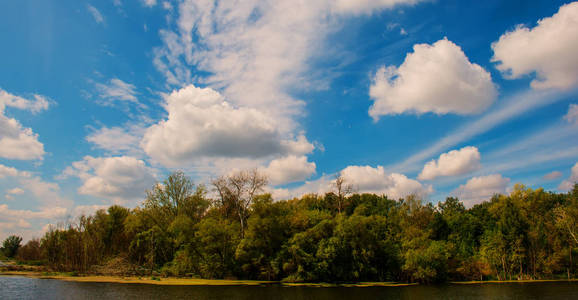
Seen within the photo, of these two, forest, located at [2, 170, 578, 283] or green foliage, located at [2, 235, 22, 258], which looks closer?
forest, located at [2, 170, 578, 283]

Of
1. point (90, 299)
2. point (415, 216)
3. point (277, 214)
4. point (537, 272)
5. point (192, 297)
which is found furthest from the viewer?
point (415, 216)

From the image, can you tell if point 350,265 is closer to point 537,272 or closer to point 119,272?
point 537,272

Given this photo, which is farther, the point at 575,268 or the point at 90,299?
the point at 575,268

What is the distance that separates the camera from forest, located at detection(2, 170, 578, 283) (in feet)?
147

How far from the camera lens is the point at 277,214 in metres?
46.9

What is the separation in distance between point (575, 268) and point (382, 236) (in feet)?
103

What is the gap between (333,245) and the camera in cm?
4391

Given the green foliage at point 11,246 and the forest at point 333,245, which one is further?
the green foliage at point 11,246

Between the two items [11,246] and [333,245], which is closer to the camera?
[333,245]

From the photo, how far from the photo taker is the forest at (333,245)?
147 ft

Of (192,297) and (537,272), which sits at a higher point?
(192,297)

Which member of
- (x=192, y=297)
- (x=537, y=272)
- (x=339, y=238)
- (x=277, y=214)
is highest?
(x=277, y=214)

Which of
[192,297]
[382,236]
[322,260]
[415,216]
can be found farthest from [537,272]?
[192,297]

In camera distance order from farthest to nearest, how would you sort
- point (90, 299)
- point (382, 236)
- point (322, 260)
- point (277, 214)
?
point (382, 236)
point (277, 214)
point (322, 260)
point (90, 299)
